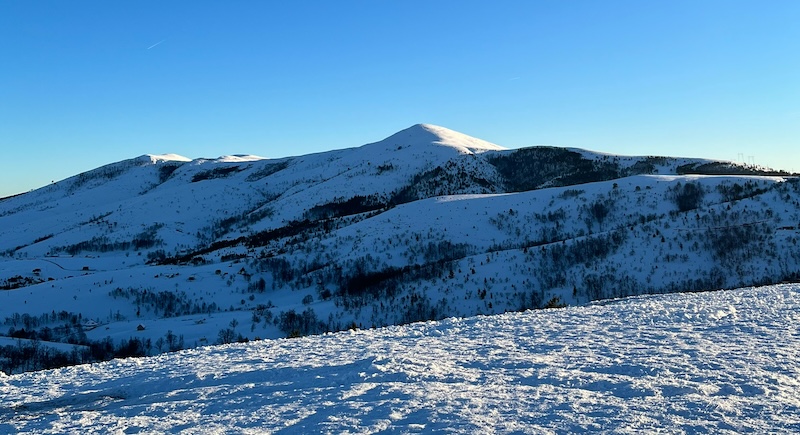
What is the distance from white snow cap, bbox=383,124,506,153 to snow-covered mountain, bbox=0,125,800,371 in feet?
65.5

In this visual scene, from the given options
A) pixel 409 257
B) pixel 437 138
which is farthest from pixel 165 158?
pixel 409 257

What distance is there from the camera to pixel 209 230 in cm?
6738

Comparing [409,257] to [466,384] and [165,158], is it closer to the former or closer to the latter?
[466,384]

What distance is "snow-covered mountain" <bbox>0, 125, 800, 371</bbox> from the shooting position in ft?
77.9

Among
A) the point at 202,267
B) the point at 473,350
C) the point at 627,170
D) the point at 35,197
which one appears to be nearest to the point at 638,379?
the point at 473,350

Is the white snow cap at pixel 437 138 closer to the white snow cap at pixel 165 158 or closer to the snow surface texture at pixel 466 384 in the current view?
the white snow cap at pixel 165 158

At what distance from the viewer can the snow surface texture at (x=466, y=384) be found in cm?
582

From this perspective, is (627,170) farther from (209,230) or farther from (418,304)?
(209,230)

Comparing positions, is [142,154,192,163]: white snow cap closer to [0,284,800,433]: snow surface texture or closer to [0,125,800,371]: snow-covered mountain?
[0,125,800,371]: snow-covered mountain

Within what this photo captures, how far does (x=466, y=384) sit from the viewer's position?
7250mm

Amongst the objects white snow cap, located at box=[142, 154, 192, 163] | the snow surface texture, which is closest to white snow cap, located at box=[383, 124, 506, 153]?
white snow cap, located at box=[142, 154, 192, 163]

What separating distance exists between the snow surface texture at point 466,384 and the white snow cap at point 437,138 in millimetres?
73292

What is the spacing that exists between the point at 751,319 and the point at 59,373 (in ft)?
43.2

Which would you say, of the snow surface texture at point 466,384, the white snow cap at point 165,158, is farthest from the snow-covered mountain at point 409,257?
the white snow cap at point 165,158
